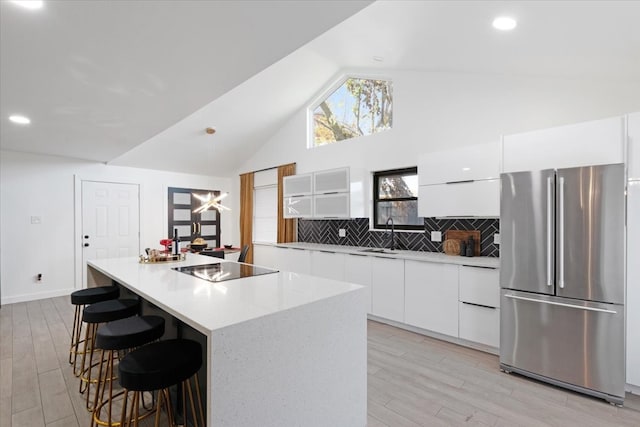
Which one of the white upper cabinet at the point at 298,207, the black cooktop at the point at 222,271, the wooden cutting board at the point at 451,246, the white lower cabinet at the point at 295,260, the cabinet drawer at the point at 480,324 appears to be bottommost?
the cabinet drawer at the point at 480,324

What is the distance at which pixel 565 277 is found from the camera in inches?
92.4

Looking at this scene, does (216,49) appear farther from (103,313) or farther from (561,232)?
(561,232)

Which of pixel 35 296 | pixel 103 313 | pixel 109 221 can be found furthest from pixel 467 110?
pixel 35 296

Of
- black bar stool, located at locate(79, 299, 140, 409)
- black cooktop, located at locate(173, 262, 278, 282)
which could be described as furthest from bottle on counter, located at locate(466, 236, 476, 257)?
black bar stool, located at locate(79, 299, 140, 409)

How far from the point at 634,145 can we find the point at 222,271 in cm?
318

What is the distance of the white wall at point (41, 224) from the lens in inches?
183

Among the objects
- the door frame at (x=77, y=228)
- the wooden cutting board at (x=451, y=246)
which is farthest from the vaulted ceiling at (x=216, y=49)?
the wooden cutting board at (x=451, y=246)

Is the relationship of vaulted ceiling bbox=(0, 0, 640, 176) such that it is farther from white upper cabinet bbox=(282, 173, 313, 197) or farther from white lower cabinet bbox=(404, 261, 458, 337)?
white lower cabinet bbox=(404, 261, 458, 337)

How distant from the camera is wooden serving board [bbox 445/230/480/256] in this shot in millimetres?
3542

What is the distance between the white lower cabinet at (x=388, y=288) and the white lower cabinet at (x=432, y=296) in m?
0.08

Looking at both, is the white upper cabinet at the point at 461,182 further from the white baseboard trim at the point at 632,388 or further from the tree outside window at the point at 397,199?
the white baseboard trim at the point at 632,388

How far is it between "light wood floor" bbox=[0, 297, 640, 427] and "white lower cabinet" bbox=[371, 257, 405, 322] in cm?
45

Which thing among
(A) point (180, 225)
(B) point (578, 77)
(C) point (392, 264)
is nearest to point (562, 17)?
(B) point (578, 77)

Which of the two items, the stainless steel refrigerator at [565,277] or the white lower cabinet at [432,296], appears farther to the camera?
the white lower cabinet at [432,296]
